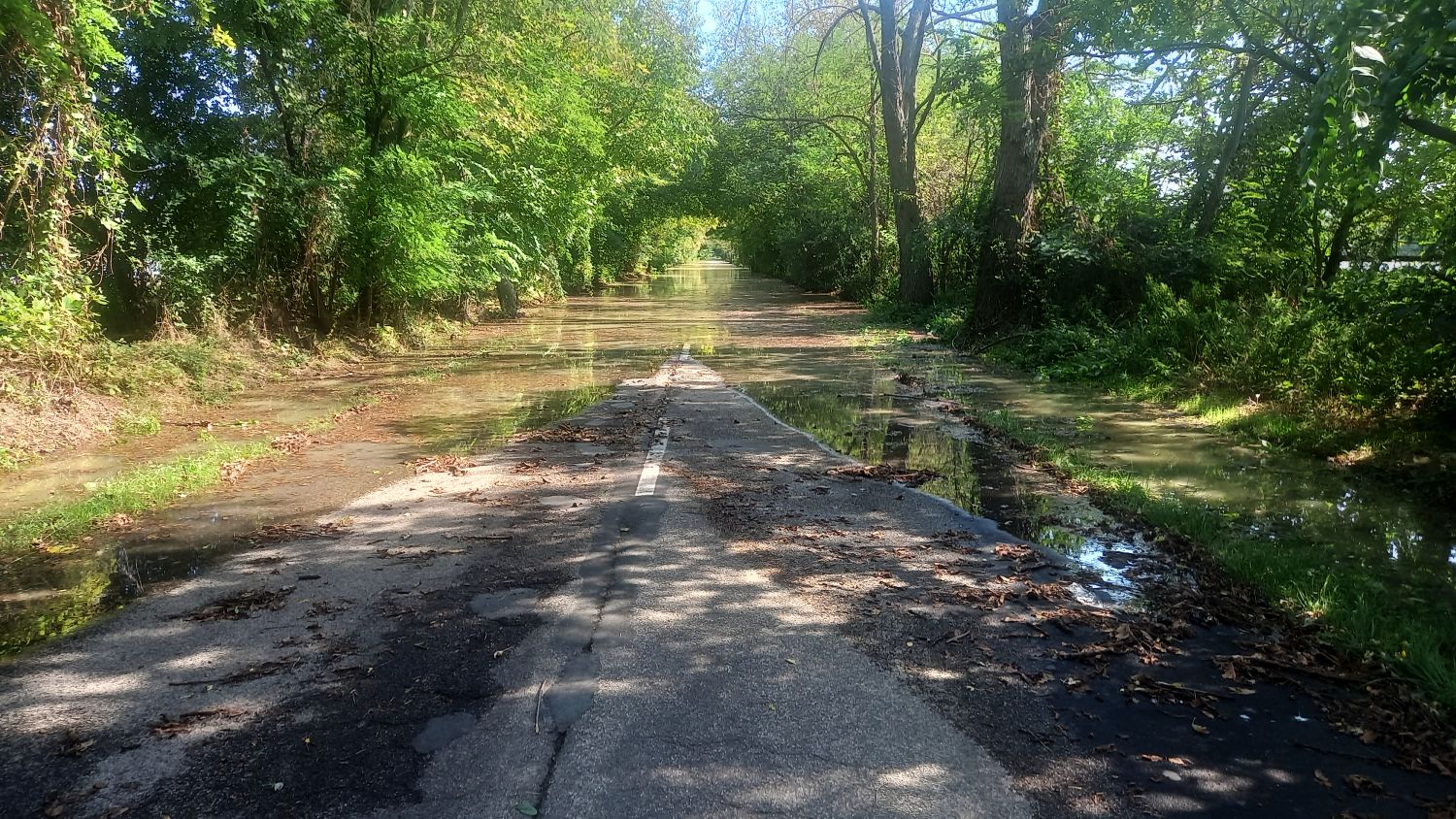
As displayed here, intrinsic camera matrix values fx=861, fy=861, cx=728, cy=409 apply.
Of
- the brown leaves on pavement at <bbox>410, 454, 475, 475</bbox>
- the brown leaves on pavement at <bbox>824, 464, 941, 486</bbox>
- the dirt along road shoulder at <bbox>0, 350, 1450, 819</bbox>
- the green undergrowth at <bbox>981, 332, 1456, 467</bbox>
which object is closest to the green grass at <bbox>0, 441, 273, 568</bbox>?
the dirt along road shoulder at <bbox>0, 350, 1450, 819</bbox>

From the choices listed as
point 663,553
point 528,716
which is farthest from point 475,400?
point 528,716

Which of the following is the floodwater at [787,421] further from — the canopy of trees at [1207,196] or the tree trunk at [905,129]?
the tree trunk at [905,129]

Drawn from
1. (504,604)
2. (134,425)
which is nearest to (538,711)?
(504,604)

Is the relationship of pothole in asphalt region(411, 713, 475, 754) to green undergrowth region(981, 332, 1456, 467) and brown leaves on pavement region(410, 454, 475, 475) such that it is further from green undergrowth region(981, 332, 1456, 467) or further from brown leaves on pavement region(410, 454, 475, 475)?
green undergrowth region(981, 332, 1456, 467)

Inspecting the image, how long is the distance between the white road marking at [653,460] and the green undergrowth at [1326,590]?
3844 millimetres

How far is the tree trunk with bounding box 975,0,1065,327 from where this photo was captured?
15.8 m

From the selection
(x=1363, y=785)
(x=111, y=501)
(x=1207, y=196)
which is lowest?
(x=1363, y=785)

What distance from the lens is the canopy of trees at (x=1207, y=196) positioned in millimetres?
5781

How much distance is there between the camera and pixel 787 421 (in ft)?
36.3

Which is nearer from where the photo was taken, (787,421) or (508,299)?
(787,421)

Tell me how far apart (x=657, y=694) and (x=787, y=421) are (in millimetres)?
7310

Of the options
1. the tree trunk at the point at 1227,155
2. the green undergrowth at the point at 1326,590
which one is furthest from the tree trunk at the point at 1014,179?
the green undergrowth at the point at 1326,590

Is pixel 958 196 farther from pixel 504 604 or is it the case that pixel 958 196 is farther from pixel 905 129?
pixel 504 604

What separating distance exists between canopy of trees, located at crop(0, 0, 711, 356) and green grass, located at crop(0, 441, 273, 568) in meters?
2.58
